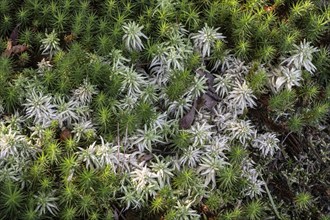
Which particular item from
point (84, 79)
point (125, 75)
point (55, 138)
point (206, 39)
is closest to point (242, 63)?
point (206, 39)

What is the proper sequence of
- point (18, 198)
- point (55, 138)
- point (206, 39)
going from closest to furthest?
1. point (18, 198)
2. point (55, 138)
3. point (206, 39)

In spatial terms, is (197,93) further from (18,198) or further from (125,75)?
(18,198)

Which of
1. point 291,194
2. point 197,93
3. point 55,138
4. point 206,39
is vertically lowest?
point 291,194

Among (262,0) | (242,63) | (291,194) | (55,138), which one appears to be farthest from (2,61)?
(291,194)

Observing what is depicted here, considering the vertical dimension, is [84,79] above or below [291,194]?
above

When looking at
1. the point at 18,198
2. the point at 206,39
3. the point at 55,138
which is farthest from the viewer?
the point at 206,39

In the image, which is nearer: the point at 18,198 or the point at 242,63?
the point at 18,198
